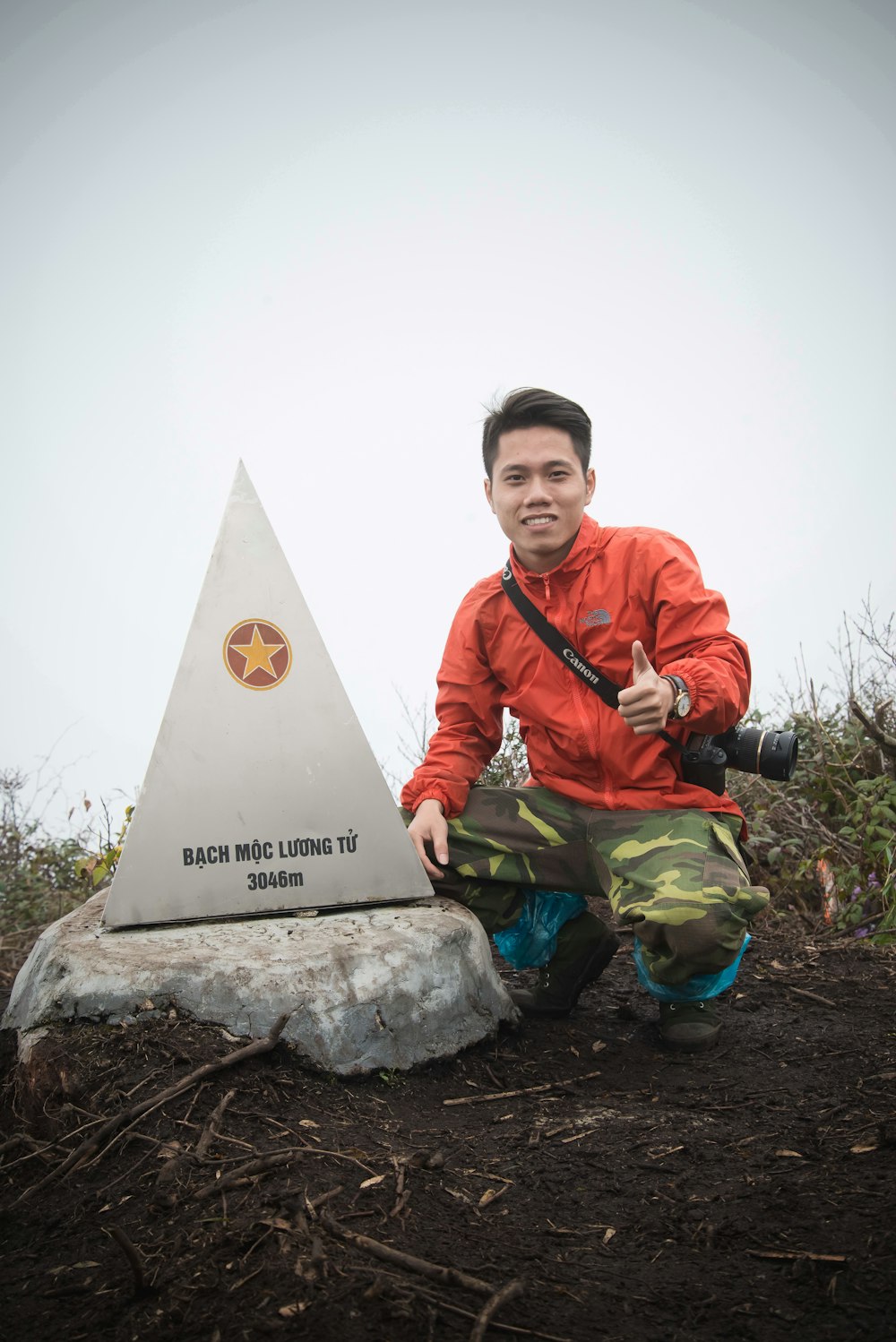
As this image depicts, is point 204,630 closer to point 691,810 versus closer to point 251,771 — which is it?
point 251,771

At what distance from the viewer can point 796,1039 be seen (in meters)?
2.32

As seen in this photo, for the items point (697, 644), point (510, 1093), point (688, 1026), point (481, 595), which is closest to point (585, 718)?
point (697, 644)

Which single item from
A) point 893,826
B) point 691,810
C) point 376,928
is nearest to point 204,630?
point 376,928

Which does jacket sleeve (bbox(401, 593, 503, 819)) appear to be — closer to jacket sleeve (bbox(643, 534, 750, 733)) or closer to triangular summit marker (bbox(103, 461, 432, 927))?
triangular summit marker (bbox(103, 461, 432, 927))

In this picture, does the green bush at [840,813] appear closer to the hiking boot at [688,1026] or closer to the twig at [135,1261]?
the hiking boot at [688,1026]

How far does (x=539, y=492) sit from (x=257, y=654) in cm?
84

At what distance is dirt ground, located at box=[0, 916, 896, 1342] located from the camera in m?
1.16

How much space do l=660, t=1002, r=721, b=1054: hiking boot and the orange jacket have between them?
485 millimetres

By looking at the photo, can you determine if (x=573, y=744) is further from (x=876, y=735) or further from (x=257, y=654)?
(x=876, y=735)

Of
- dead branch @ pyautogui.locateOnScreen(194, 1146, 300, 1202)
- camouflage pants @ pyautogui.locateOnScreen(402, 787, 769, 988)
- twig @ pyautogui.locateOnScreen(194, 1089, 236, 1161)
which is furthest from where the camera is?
camouflage pants @ pyautogui.locateOnScreen(402, 787, 769, 988)

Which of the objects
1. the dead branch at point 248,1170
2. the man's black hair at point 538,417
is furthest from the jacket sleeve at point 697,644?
the dead branch at point 248,1170

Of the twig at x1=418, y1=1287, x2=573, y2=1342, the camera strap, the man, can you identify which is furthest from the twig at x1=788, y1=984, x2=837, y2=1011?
the twig at x1=418, y1=1287, x2=573, y2=1342

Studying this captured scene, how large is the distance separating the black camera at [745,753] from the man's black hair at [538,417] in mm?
810

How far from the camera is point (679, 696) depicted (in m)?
2.14
